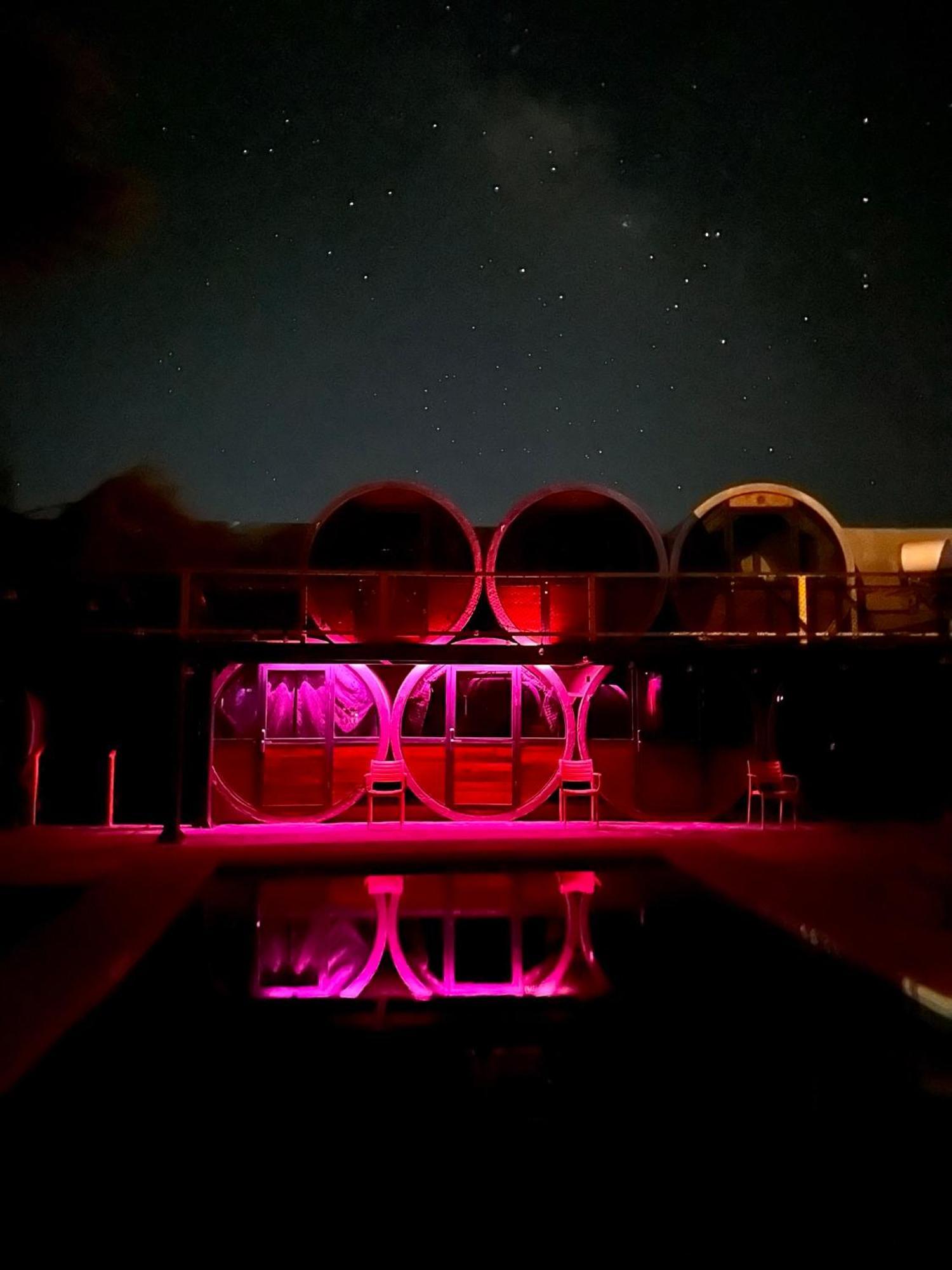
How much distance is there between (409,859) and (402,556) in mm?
5198

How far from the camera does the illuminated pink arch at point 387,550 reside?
12250mm

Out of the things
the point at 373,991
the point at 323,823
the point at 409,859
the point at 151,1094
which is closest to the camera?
the point at 151,1094

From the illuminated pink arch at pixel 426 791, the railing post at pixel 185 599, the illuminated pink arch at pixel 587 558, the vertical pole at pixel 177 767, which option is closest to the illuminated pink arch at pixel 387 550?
the illuminated pink arch at pixel 587 558

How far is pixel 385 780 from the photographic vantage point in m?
11.3

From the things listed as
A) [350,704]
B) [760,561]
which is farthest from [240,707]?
[760,561]

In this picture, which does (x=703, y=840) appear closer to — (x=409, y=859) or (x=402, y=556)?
(x=409, y=859)

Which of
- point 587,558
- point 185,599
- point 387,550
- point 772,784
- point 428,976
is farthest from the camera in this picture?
point 587,558

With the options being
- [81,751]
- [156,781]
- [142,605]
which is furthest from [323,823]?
[142,605]

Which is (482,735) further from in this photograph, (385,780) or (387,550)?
(387,550)

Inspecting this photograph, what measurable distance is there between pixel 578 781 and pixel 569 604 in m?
2.83

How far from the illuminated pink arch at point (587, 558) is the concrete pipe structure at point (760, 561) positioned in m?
0.42

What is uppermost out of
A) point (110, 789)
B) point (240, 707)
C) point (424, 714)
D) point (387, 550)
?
point (387, 550)

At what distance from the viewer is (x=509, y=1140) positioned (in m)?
3.45

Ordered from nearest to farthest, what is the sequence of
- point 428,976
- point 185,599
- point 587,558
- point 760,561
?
point 428,976 → point 185,599 → point 587,558 → point 760,561
